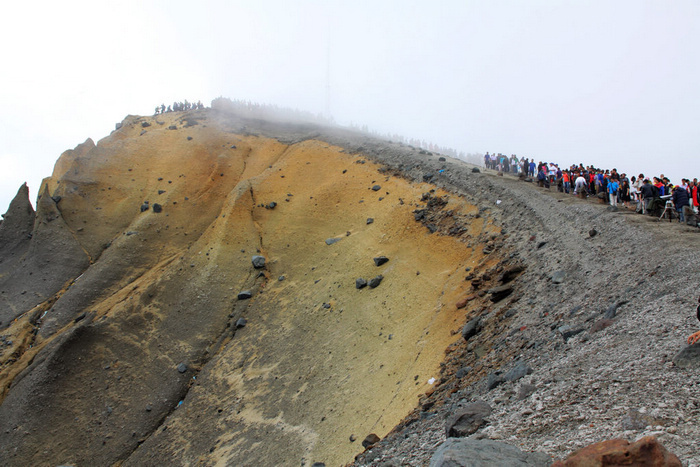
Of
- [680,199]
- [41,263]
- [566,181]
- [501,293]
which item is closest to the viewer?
[501,293]

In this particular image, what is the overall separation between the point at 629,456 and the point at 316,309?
46.9 ft

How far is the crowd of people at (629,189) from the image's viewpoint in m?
13.7

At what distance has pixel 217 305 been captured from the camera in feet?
65.1

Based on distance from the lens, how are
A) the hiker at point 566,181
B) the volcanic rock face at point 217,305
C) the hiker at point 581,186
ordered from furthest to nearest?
1. the hiker at point 566,181
2. the hiker at point 581,186
3. the volcanic rock face at point 217,305

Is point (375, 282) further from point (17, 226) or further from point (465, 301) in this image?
point (17, 226)

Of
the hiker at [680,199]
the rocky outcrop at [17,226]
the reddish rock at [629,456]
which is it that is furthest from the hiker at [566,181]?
the rocky outcrop at [17,226]

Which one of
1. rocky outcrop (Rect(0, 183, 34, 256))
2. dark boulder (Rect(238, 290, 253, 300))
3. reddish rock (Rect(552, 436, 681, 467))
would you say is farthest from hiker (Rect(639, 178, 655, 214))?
rocky outcrop (Rect(0, 183, 34, 256))

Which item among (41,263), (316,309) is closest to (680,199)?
(316,309)

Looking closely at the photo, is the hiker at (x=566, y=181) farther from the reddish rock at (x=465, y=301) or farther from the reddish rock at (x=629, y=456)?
the reddish rock at (x=629, y=456)

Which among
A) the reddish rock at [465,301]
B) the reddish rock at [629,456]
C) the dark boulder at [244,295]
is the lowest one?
the dark boulder at [244,295]

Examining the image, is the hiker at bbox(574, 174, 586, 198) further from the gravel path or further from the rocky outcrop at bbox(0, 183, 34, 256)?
the rocky outcrop at bbox(0, 183, 34, 256)

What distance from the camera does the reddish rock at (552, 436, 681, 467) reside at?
3.75 meters

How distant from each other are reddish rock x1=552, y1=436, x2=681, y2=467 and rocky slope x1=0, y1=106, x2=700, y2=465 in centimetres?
71

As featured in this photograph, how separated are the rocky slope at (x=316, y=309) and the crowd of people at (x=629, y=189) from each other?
1277 millimetres
